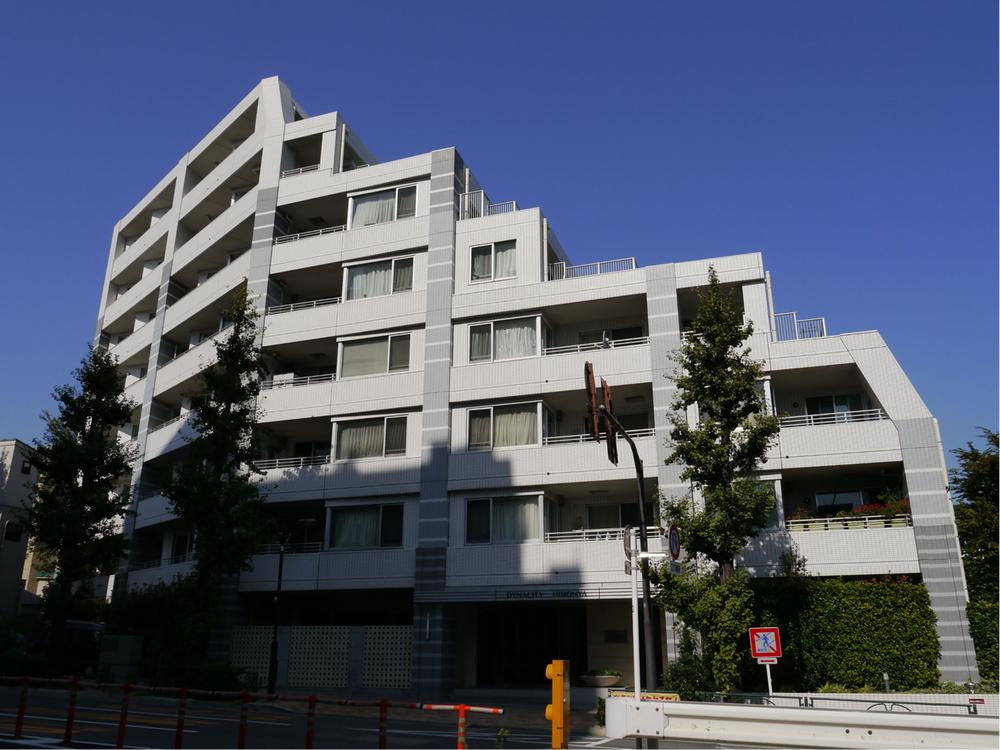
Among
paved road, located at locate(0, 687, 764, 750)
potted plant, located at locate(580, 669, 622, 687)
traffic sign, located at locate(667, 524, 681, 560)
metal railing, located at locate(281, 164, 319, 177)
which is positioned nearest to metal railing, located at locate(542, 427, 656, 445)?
potted plant, located at locate(580, 669, 622, 687)

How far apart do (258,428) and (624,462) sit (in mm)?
15243

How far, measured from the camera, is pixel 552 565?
91.5 feet

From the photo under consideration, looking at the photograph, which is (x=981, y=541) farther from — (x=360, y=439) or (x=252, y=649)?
(x=252, y=649)

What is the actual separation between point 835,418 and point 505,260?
14.1 m

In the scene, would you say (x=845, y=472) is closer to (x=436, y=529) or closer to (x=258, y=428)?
(x=436, y=529)

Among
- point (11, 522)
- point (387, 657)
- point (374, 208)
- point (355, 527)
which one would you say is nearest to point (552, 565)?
point (387, 657)

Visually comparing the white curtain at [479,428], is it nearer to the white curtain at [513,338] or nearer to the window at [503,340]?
the window at [503,340]

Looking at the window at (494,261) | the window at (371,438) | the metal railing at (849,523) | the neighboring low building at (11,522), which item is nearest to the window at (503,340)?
the window at (494,261)

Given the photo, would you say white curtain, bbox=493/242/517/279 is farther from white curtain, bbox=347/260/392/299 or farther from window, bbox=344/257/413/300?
white curtain, bbox=347/260/392/299

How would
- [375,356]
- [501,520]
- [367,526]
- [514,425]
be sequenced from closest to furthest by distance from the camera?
[501,520] → [514,425] → [367,526] → [375,356]

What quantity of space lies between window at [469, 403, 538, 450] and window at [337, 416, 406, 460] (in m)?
3.07

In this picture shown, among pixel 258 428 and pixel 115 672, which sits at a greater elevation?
pixel 258 428

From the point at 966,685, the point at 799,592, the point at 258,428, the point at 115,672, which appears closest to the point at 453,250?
the point at 258,428

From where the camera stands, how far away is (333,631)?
30859mm
